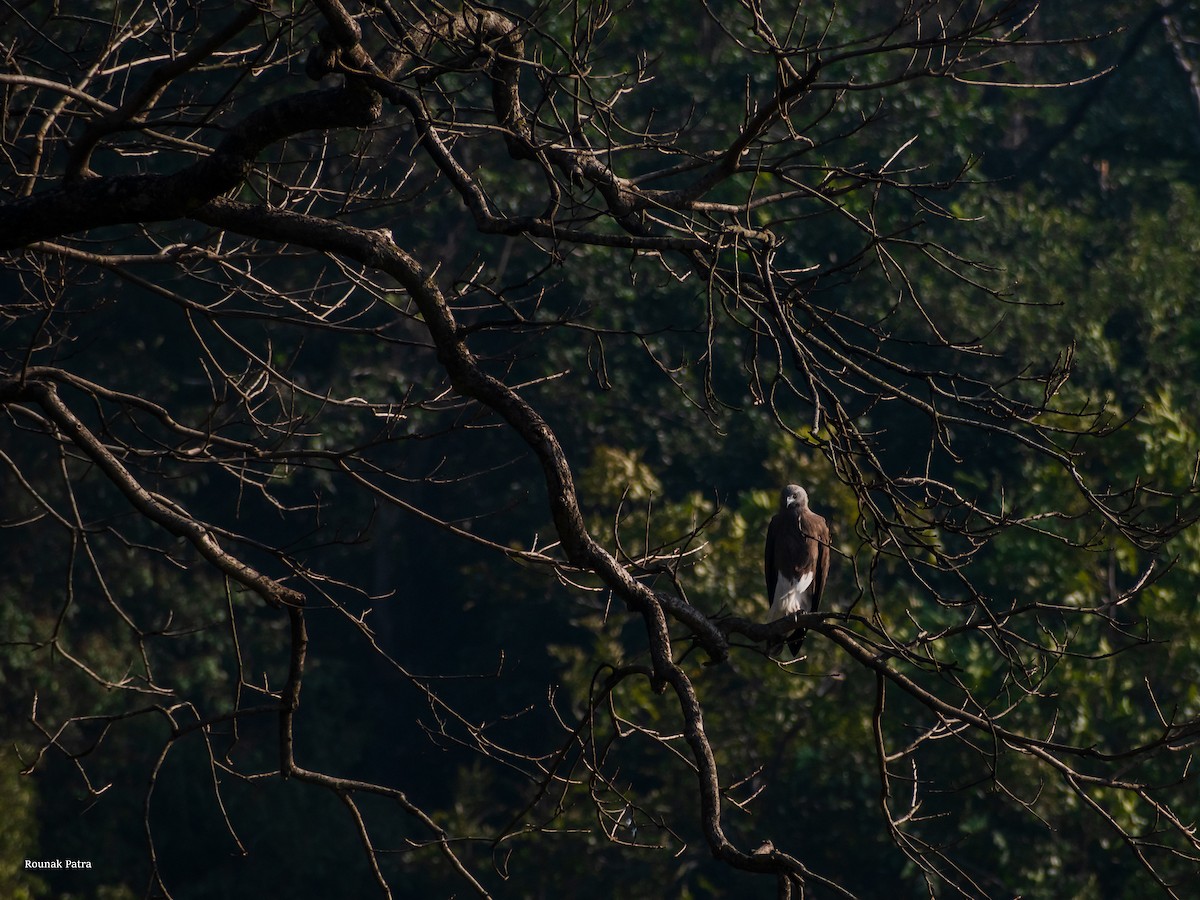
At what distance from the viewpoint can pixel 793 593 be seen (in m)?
6.70

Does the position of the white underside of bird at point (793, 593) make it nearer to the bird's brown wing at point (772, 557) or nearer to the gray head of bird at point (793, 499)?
the bird's brown wing at point (772, 557)

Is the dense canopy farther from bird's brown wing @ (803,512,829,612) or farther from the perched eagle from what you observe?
bird's brown wing @ (803,512,829,612)

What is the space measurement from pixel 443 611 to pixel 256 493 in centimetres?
233

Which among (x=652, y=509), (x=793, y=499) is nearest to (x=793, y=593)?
(x=793, y=499)

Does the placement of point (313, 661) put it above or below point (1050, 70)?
below

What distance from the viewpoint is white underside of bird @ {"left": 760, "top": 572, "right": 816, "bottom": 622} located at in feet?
21.9

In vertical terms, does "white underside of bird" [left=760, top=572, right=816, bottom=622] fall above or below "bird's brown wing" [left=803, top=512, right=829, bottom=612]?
below

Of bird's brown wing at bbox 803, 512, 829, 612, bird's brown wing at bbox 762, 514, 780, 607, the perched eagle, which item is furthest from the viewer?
bird's brown wing at bbox 762, 514, 780, 607

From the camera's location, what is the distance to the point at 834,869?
11125 millimetres

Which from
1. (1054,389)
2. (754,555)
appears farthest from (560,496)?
(754,555)

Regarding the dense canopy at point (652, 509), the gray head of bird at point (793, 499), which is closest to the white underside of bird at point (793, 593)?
the gray head of bird at point (793, 499)

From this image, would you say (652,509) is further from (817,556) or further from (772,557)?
(817,556)

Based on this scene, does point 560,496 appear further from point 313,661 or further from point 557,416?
point 313,661

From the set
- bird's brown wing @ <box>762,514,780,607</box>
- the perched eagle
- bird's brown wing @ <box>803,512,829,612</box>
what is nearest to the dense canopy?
bird's brown wing @ <box>762,514,780,607</box>
